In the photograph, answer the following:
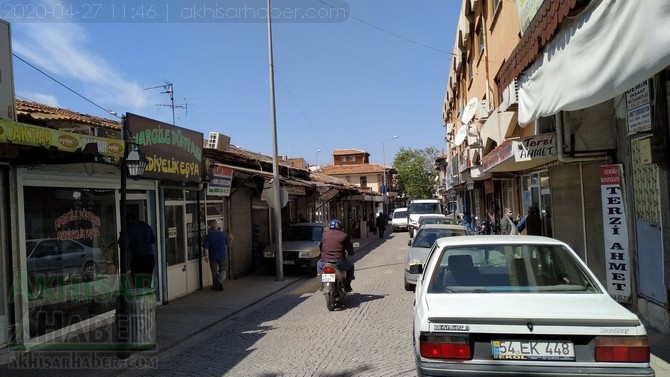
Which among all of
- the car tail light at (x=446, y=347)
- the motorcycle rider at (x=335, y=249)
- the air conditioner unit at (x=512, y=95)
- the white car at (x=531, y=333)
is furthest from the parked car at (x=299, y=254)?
the car tail light at (x=446, y=347)

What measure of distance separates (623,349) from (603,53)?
252 cm

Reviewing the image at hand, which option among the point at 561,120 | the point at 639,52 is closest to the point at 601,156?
the point at 561,120

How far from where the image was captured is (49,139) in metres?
5.10

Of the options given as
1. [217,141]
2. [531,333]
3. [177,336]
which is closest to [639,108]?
[531,333]

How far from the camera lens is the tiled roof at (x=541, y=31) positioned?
521 cm

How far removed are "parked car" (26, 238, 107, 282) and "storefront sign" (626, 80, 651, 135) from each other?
8.26m

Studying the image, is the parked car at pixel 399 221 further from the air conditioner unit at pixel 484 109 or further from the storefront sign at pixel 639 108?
the storefront sign at pixel 639 108

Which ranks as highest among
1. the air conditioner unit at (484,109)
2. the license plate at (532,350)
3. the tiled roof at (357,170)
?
the tiled roof at (357,170)

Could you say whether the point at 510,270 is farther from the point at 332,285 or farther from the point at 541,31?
the point at 332,285

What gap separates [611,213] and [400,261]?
10458mm

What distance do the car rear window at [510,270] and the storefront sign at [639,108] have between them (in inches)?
93.4

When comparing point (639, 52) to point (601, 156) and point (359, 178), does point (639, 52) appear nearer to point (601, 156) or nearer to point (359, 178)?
point (601, 156)

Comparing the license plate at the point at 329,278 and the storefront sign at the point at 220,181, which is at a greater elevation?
the storefront sign at the point at 220,181

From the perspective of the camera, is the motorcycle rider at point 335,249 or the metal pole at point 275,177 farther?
the metal pole at point 275,177
